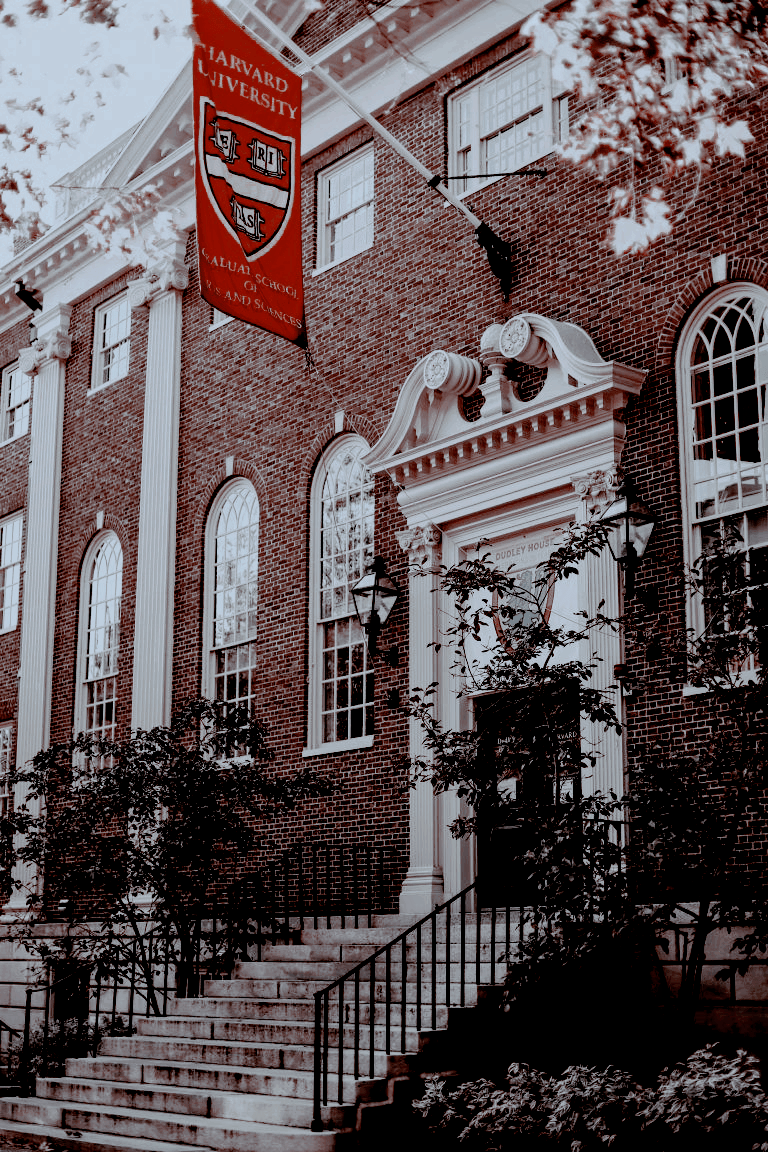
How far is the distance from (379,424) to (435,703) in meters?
3.29

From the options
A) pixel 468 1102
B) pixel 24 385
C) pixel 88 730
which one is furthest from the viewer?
pixel 24 385

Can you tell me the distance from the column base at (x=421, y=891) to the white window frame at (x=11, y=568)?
433 inches

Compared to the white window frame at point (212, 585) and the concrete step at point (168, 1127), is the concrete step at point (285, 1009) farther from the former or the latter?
the white window frame at point (212, 585)

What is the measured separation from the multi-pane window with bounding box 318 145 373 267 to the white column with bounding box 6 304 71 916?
21.9ft

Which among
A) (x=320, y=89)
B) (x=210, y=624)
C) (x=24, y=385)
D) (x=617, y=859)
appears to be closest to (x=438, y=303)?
(x=320, y=89)

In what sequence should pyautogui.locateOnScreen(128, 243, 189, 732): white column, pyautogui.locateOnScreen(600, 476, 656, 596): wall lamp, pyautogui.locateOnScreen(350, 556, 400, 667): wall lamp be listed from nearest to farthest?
pyautogui.locateOnScreen(600, 476, 656, 596): wall lamp, pyautogui.locateOnScreen(350, 556, 400, 667): wall lamp, pyautogui.locateOnScreen(128, 243, 189, 732): white column

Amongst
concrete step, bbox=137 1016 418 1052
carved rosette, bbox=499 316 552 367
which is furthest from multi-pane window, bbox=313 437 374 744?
concrete step, bbox=137 1016 418 1052

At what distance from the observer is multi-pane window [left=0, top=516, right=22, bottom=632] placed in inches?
923

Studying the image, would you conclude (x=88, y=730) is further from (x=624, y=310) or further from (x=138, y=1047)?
(x=624, y=310)

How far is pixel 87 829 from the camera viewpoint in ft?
47.9

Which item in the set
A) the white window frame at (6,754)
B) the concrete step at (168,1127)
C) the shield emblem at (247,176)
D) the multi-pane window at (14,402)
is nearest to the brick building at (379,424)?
the white window frame at (6,754)

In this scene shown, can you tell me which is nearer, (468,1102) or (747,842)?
(468,1102)

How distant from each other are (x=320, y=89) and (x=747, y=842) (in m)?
10.7

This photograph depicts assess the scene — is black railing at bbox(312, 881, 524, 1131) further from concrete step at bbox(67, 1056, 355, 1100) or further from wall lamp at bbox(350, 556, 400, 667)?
wall lamp at bbox(350, 556, 400, 667)
